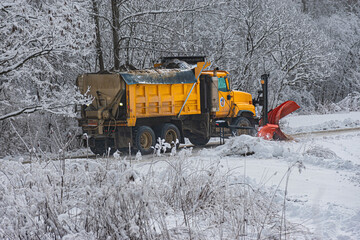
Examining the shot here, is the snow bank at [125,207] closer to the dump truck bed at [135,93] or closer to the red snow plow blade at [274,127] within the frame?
the dump truck bed at [135,93]

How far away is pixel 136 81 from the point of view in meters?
12.6

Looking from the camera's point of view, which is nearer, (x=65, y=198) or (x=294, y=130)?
(x=65, y=198)

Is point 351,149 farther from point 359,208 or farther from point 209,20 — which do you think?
point 209,20

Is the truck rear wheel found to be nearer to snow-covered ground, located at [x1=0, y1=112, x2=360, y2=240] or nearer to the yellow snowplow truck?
the yellow snowplow truck

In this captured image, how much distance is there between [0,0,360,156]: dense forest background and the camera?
1063 centimetres

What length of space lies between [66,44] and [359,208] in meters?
7.20

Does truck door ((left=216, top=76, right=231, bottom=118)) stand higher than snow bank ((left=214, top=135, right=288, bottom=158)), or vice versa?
truck door ((left=216, top=76, right=231, bottom=118))

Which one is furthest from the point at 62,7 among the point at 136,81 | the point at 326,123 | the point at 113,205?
the point at 326,123

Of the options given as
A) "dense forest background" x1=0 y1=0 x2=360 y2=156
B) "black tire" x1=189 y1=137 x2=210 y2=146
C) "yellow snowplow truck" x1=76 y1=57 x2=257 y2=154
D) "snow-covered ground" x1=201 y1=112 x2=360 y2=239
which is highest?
"dense forest background" x1=0 y1=0 x2=360 y2=156

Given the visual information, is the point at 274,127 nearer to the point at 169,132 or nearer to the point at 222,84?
the point at 222,84

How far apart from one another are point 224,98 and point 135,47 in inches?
145

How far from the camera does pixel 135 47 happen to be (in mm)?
16312

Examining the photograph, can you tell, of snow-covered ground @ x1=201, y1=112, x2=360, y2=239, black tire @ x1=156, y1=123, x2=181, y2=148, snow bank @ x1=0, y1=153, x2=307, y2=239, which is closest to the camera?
→ snow bank @ x1=0, y1=153, x2=307, y2=239

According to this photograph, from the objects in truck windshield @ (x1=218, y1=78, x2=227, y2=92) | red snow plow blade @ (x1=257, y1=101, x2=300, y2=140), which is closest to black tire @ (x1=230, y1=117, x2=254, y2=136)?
red snow plow blade @ (x1=257, y1=101, x2=300, y2=140)
